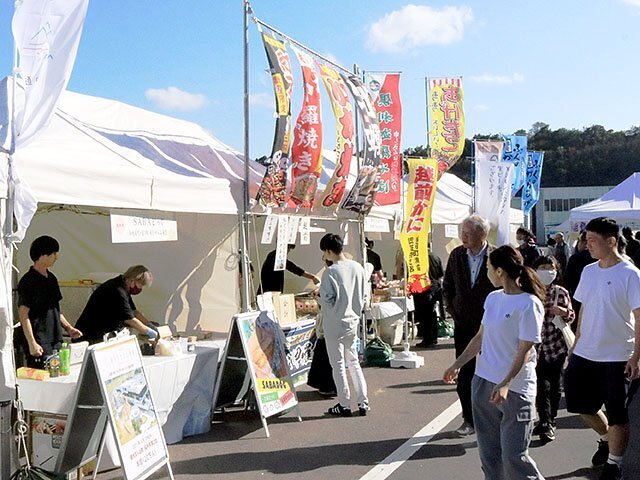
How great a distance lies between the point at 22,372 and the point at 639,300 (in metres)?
4.10

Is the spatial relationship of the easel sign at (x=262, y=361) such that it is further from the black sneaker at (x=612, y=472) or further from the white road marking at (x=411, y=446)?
the black sneaker at (x=612, y=472)

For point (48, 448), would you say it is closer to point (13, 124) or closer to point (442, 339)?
point (13, 124)

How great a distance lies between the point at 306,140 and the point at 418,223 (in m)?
2.62

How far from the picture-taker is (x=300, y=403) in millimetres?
7062

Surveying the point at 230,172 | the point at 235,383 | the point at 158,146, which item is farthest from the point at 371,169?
the point at 235,383

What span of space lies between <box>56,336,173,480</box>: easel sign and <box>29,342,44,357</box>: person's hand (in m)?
0.73

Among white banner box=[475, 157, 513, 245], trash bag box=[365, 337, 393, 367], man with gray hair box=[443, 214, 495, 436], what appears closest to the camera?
man with gray hair box=[443, 214, 495, 436]

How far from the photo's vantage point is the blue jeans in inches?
135

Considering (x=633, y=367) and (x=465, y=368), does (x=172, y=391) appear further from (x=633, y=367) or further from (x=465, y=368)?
(x=633, y=367)

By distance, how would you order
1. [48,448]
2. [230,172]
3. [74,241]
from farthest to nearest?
[74,241]
[230,172]
[48,448]

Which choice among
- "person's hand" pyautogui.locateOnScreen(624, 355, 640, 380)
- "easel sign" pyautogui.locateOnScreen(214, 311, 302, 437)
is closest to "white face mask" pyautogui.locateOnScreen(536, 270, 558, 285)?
"person's hand" pyautogui.locateOnScreen(624, 355, 640, 380)

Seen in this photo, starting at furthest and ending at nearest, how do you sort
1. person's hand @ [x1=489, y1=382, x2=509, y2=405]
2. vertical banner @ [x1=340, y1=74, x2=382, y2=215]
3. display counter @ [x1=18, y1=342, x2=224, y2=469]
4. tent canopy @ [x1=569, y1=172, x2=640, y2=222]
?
tent canopy @ [x1=569, y1=172, x2=640, y2=222]
vertical banner @ [x1=340, y1=74, x2=382, y2=215]
display counter @ [x1=18, y1=342, x2=224, y2=469]
person's hand @ [x1=489, y1=382, x2=509, y2=405]

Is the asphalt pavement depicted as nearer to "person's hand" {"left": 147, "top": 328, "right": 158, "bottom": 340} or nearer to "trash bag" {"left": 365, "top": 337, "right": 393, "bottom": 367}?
"person's hand" {"left": 147, "top": 328, "right": 158, "bottom": 340}

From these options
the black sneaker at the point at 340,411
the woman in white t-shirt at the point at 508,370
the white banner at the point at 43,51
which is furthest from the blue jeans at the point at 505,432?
the white banner at the point at 43,51
